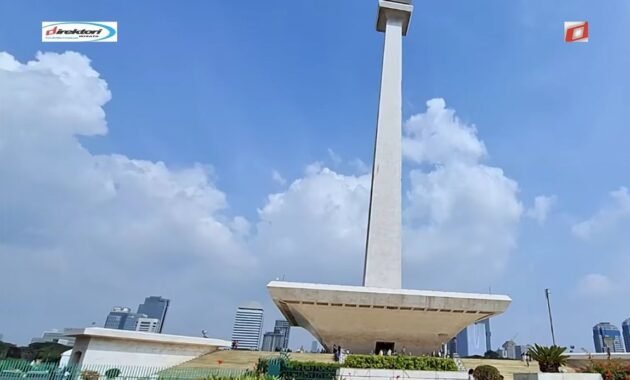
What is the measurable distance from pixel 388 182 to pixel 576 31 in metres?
12.5

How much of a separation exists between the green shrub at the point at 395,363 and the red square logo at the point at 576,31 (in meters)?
13.9

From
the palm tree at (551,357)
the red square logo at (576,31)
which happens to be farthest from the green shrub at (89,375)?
the red square logo at (576,31)

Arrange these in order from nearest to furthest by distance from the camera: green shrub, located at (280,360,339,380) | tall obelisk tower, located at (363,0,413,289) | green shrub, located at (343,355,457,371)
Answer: green shrub, located at (280,360,339,380)
green shrub, located at (343,355,457,371)
tall obelisk tower, located at (363,0,413,289)

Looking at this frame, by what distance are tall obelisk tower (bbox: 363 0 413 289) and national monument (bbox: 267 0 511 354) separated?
56 millimetres

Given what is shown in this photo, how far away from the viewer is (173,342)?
66.8 ft

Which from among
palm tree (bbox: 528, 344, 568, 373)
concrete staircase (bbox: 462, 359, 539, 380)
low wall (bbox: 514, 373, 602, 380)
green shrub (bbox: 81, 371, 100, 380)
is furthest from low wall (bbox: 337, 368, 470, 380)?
green shrub (bbox: 81, 371, 100, 380)

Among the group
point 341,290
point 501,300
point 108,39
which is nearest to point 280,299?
point 341,290

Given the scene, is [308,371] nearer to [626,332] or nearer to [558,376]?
[558,376]

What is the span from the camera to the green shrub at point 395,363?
612 inches

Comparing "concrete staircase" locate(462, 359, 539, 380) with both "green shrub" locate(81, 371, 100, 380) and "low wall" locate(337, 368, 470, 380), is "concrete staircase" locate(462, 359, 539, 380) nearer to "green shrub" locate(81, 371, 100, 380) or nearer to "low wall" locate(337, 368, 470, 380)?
"low wall" locate(337, 368, 470, 380)

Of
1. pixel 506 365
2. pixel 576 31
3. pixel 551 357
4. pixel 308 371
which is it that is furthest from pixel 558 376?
pixel 576 31

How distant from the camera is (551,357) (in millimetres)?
15992

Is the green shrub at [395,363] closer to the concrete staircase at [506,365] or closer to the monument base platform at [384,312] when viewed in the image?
the concrete staircase at [506,365]

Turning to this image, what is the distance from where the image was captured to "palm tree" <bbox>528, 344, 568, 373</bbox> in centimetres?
1588
